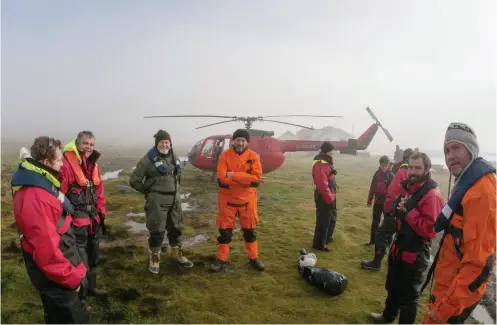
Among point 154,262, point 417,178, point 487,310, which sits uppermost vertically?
point 417,178

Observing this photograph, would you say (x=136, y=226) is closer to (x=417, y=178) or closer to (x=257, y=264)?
(x=257, y=264)

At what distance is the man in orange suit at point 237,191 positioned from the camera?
5117mm

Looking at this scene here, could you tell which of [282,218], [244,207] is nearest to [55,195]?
[244,207]

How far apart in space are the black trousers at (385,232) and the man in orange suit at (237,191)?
2.47m

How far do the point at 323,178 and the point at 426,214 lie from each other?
9.40 feet

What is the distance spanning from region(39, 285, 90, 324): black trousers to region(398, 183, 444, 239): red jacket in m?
3.84

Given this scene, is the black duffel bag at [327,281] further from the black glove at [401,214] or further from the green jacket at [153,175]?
the green jacket at [153,175]

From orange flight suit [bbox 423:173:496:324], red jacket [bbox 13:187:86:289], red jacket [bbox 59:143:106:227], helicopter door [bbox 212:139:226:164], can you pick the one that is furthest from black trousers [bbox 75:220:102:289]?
helicopter door [bbox 212:139:226:164]

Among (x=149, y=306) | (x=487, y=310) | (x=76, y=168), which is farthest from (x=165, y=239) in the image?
(x=487, y=310)

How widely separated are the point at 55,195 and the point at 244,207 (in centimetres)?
318

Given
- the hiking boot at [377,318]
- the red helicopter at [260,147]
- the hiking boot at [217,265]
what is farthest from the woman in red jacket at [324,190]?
the red helicopter at [260,147]

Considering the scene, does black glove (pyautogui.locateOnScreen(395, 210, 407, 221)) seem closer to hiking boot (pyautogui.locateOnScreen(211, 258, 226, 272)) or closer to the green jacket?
hiking boot (pyautogui.locateOnScreen(211, 258, 226, 272))

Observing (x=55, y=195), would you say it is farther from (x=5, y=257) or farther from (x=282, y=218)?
(x=282, y=218)

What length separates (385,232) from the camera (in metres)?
5.41
